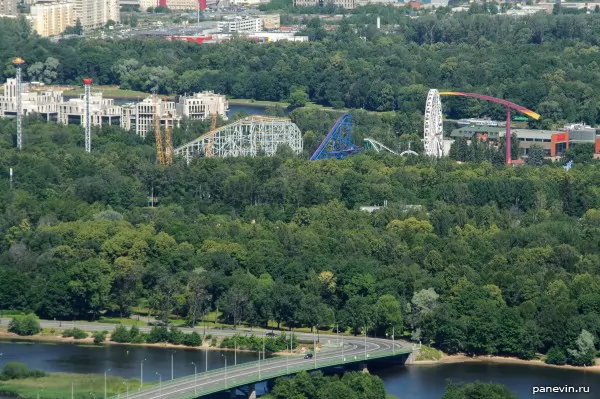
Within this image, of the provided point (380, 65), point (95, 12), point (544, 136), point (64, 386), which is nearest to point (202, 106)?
point (544, 136)

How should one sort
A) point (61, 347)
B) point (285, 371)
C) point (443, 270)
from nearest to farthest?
point (285, 371) → point (61, 347) → point (443, 270)

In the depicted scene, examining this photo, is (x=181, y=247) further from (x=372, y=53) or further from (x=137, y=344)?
(x=372, y=53)

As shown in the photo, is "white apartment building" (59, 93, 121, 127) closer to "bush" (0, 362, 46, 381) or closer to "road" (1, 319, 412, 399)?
"road" (1, 319, 412, 399)

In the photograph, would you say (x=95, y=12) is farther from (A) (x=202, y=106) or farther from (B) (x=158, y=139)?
(B) (x=158, y=139)

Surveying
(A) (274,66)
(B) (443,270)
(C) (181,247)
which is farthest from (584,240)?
(A) (274,66)

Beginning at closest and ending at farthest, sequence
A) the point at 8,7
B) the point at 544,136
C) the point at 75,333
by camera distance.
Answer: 1. the point at 75,333
2. the point at 544,136
3. the point at 8,7

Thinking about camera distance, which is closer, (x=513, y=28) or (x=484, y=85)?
(x=484, y=85)

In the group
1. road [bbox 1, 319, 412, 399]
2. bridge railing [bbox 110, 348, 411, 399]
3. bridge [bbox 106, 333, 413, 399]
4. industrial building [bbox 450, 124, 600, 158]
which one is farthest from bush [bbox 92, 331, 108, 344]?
industrial building [bbox 450, 124, 600, 158]
